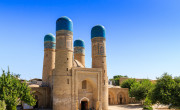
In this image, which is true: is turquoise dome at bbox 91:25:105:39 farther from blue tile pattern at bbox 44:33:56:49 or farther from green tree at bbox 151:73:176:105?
green tree at bbox 151:73:176:105

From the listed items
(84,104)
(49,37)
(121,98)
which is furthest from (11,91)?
(121,98)

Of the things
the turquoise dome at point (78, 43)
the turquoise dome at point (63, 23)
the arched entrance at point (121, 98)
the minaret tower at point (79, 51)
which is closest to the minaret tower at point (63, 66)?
the turquoise dome at point (63, 23)

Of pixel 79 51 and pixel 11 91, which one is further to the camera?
pixel 79 51

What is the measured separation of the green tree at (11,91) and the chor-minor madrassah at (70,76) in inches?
170

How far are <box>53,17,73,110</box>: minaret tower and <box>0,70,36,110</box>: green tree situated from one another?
3.98 meters

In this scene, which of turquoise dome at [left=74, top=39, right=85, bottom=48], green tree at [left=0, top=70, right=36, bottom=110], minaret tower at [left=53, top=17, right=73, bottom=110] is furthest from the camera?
turquoise dome at [left=74, top=39, right=85, bottom=48]

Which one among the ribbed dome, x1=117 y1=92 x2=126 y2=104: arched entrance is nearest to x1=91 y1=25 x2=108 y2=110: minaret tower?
the ribbed dome

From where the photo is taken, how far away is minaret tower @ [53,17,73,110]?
21297 mm

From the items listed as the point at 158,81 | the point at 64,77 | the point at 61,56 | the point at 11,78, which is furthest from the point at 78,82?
the point at 158,81

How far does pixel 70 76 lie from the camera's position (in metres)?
22.3

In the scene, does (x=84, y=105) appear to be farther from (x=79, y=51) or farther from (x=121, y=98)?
(x=121, y=98)

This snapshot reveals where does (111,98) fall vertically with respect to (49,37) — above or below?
below

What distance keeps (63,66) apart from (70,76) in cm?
173

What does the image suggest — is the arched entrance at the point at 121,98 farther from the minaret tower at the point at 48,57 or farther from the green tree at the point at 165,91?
the minaret tower at the point at 48,57
